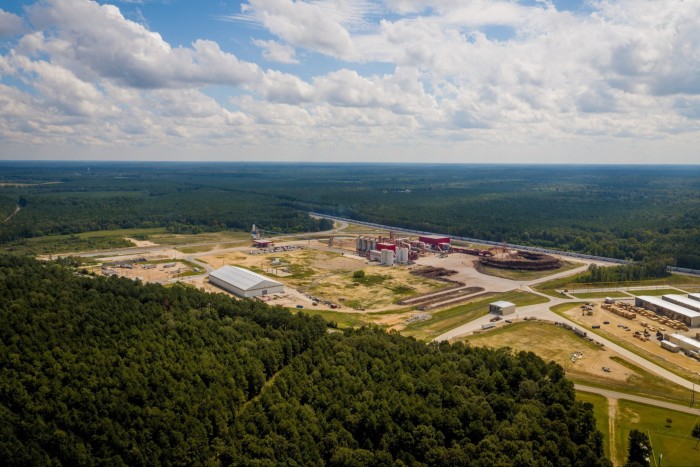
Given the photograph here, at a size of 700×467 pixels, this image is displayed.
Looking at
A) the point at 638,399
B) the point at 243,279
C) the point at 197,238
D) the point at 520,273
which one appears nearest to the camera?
the point at 638,399

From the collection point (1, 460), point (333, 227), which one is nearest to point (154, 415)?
point (1, 460)

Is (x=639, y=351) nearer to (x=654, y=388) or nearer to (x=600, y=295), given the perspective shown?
(x=654, y=388)

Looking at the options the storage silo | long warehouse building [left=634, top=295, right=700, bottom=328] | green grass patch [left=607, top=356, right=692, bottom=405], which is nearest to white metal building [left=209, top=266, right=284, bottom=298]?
the storage silo

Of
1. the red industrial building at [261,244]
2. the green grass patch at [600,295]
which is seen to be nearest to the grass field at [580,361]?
the green grass patch at [600,295]

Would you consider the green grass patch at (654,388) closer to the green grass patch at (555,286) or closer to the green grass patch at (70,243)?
the green grass patch at (555,286)

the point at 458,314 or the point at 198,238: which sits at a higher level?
the point at 198,238

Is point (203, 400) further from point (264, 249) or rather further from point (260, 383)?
point (264, 249)

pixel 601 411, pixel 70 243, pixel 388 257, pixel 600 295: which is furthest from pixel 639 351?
pixel 70 243
